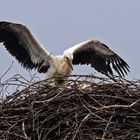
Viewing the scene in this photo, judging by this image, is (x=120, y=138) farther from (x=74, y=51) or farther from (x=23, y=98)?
(x=74, y=51)

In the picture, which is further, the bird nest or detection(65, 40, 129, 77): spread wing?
detection(65, 40, 129, 77): spread wing

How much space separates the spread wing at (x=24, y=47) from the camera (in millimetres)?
12086

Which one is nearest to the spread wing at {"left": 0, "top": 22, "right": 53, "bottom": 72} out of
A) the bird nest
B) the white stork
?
the white stork

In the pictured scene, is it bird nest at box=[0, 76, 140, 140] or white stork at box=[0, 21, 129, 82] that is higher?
white stork at box=[0, 21, 129, 82]

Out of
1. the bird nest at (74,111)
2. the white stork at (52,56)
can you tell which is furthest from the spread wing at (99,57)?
the bird nest at (74,111)

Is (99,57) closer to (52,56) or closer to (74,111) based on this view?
(52,56)

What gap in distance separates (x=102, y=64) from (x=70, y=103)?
3874 millimetres

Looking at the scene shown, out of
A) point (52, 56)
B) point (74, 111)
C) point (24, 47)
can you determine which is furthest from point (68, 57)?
point (74, 111)

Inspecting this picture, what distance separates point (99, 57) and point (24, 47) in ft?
3.91

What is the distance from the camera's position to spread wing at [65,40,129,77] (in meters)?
12.5

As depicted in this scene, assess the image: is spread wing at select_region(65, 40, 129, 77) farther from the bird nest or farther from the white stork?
the bird nest

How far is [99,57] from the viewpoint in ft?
42.0

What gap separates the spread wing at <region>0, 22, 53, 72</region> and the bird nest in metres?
2.80

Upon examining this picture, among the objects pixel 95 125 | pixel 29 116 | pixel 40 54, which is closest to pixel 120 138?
pixel 95 125
